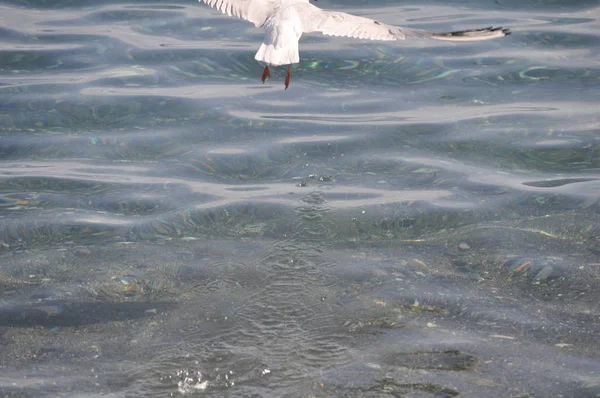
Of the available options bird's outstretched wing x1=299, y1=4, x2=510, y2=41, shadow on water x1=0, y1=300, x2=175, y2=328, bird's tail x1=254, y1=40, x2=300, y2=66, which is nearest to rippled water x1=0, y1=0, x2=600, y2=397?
shadow on water x1=0, y1=300, x2=175, y2=328

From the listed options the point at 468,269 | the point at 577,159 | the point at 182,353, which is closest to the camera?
the point at 182,353

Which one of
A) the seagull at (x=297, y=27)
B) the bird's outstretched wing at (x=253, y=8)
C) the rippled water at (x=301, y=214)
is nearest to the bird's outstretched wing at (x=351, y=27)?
the seagull at (x=297, y=27)

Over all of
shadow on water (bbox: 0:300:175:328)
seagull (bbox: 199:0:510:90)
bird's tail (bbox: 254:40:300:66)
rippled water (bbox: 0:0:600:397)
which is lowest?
shadow on water (bbox: 0:300:175:328)

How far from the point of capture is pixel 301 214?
6.16m

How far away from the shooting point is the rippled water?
14.1 ft

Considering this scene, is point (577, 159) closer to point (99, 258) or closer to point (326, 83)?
point (326, 83)

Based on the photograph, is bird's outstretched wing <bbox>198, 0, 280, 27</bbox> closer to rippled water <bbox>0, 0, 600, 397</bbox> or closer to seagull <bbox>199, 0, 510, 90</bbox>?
seagull <bbox>199, 0, 510, 90</bbox>

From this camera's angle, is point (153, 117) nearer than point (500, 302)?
No

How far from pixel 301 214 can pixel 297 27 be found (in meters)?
1.81

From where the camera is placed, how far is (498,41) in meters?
10.2

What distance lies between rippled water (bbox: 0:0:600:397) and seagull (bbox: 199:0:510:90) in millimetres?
1082

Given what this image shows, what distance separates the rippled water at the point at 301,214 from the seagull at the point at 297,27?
3.55 ft

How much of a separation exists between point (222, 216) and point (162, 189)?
75 centimetres

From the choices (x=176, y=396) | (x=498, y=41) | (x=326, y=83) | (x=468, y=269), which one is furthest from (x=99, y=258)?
(x=498, y=41)
